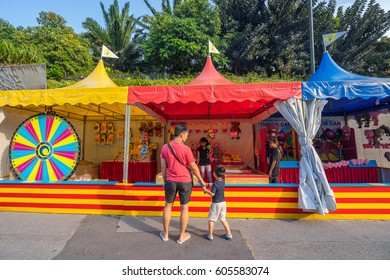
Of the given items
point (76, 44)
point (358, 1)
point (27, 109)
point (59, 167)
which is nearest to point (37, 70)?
point (27, 109)

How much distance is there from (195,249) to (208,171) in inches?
138

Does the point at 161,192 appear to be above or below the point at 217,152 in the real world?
below

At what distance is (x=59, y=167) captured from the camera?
16.1 ft

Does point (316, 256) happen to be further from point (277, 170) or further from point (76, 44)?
point (76, 44)

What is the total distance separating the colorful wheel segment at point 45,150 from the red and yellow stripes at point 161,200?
31 centimetres

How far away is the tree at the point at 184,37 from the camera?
16281 millimetres

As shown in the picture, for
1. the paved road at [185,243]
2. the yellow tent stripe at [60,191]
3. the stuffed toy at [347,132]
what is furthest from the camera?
the stuffed toy at [347,132]

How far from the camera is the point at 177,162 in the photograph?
10.9 feet

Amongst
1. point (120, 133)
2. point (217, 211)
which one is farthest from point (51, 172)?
point (120, 133)

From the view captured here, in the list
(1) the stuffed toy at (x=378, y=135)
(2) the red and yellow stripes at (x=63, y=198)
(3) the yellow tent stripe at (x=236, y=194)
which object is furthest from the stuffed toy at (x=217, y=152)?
(1) the stuffed toy at (x=378, y=135)

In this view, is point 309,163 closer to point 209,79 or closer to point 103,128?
point 209,79

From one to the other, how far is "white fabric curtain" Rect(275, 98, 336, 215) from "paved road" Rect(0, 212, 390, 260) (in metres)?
0.41

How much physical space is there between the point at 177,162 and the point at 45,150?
366 centimetres

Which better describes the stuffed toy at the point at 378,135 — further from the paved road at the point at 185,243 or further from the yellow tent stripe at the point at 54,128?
the yellow tent stripe at the point at 54,128
